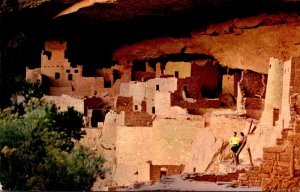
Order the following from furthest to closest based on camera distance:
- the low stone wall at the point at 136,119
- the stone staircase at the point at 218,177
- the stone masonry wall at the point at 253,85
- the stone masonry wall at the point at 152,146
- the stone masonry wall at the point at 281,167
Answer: the low stone wall at the point at 136,119
the stone masonry wall at the point at 253,85
the stone masonry wall at the point at 152,146
the stone staircase at the point at 218,177
the stone masonry wall at the point at 281,167

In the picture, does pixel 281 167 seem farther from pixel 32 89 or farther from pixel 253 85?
pixel 32 89

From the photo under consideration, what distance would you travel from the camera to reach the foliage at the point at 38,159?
973 cm

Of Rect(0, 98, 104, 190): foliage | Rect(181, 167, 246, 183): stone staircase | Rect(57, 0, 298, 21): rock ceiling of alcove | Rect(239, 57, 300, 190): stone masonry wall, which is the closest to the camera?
Rect(239, 57, 300, 190): stone masonry wall

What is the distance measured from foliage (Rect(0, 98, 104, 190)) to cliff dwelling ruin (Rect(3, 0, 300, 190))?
1978 mm

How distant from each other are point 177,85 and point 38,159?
16.7 ft

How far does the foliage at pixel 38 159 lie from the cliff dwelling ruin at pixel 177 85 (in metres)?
1.98

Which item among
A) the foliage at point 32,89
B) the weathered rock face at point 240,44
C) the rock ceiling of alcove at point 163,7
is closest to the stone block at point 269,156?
the rock ceiling of alcove at point 163,7

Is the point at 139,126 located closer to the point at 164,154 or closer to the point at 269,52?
the point at 164,154

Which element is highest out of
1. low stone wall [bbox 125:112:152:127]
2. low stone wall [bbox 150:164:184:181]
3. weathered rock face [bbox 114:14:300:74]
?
weathered rock face [bbox 114:14:300:74]

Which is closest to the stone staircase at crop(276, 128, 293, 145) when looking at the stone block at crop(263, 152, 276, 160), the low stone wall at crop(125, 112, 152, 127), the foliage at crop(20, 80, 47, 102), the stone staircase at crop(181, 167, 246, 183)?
the stone block at crop(263, 152, 276, 160)

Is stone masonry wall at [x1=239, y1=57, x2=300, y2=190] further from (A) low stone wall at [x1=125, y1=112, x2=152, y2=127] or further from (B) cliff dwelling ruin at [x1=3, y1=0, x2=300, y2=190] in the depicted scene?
(A) low stone wall at [x1=125, y1=112, x2=152, y2=127]

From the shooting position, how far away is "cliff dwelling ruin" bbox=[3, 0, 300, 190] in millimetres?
9793

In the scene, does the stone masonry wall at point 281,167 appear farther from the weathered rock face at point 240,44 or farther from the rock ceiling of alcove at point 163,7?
the weathered rock face at point 240,44

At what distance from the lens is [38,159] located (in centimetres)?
1029
